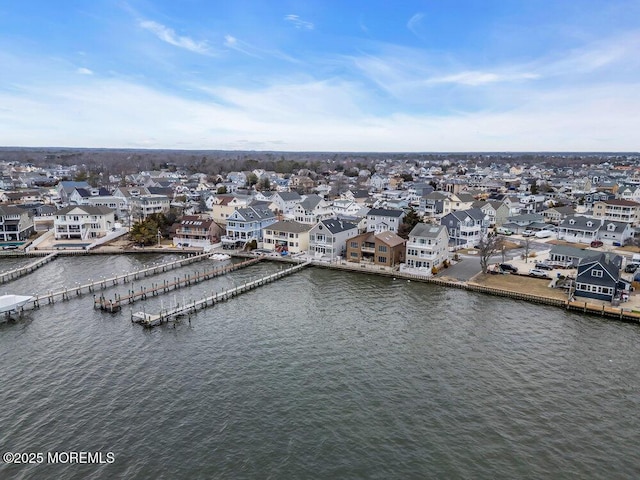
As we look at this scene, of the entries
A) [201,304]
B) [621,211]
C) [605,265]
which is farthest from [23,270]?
[621,211]

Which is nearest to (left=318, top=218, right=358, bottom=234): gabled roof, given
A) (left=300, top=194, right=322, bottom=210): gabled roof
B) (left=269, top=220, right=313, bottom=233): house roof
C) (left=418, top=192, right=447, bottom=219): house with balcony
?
(left=269, top=220, right=313, bottom=233): house roof

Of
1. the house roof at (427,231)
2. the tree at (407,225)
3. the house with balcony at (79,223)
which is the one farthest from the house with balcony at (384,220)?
the house with balcony at (79,223)

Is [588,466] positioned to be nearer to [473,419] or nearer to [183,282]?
[473,419]

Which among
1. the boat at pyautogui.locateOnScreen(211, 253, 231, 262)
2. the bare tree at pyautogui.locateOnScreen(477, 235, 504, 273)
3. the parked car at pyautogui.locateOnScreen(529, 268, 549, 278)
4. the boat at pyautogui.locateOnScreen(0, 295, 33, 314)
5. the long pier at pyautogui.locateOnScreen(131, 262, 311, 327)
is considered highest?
the bare tree at pyautogui.locateOnScreen(477, 235, 504, 273)

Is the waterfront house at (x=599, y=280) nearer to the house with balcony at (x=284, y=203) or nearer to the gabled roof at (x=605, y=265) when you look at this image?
the gabled roof at (x=605, y=265)

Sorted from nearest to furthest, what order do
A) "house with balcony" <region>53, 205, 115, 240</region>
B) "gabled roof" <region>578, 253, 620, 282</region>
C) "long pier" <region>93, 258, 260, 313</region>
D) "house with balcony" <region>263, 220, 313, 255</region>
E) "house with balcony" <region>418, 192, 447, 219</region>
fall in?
"gabled roof" <region>578, 253, 620, 282</region>
"long pier" <region>93, 258, 260, 313</region>
"house with balcony" <region>263, 220, 313, 255</region>
"house with balcony" <region>53, 205, 115, 240</region>
"house with balcony" <region>418, 192, 447, 219</region>

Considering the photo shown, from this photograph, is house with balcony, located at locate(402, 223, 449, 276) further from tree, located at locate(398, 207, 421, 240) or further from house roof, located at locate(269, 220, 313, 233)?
house roof, located at locate(269, 220, 313, 233)
